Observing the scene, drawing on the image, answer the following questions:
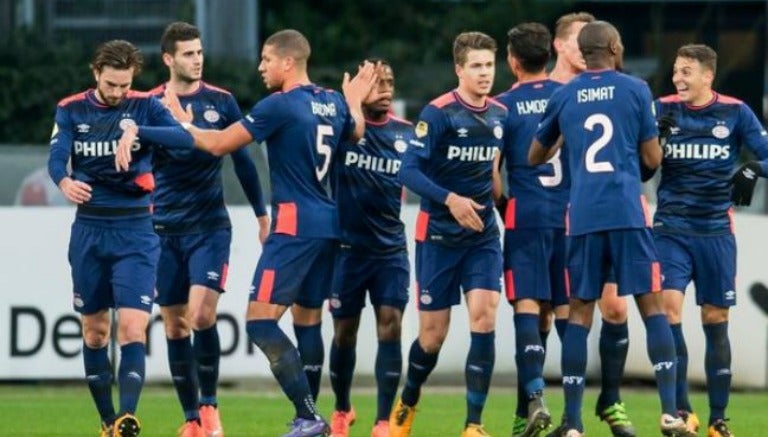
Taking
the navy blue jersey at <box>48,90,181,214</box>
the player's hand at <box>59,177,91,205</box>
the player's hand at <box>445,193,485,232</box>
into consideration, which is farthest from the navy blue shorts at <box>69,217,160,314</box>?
the player's hand at <box>445,193,485,232</box>

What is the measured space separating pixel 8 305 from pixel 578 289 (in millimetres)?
7215

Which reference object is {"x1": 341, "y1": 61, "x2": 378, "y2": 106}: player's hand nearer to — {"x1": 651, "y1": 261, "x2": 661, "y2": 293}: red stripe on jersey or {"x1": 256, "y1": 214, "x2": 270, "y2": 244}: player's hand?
{"x1": 256, "y1": 214, "x2": 270, "y2": 244}: player's hand

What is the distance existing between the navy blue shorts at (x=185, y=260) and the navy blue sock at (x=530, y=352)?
1896 mm

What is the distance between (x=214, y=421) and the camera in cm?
1380

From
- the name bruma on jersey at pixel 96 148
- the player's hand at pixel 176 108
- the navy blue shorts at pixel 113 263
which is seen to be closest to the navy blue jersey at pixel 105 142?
the name bruma on jersey at pixel 96 148

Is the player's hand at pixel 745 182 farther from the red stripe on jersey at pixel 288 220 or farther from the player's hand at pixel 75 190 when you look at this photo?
the player's hand at pixel 75 190

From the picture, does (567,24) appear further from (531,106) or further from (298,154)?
(298,154)

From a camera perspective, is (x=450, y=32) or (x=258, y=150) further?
(x=450, y=32)

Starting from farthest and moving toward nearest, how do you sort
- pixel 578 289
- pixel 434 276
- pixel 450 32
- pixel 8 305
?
pixel 450 32 → pixel 8 305 → pixel 434 276 → pixel 578 289

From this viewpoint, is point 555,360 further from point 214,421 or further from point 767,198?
point 214,421

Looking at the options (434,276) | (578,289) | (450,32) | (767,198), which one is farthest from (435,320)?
(450,32)

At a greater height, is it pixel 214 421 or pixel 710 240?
pixel 710 240

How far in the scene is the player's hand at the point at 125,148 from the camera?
12.5m

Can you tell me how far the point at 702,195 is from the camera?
1373cm
